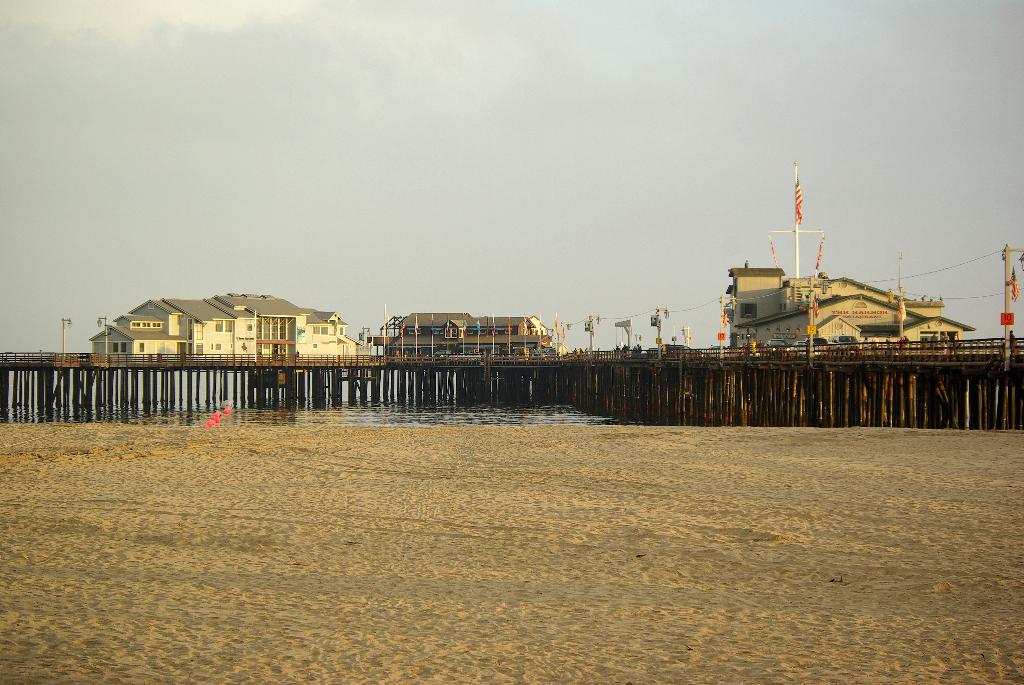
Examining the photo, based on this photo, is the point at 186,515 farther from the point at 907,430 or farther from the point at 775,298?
the point at 775,298

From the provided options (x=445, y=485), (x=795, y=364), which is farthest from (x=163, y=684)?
(x=795, y=364)

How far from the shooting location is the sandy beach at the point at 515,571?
898 cm

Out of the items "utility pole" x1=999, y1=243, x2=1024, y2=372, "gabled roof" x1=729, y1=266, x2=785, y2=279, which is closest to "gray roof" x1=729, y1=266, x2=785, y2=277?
"gabled roof" x1=729, y1=266, x2=785, y2=279

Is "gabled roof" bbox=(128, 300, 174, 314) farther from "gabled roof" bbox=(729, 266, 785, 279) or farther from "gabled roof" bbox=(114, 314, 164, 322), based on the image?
"gabled roof" bbox=(729, 266, 785, 279)

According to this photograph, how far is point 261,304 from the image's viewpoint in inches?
3775

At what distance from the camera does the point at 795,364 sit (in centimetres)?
4112

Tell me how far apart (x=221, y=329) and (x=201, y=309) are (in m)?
2.71

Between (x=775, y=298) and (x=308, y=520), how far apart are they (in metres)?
58.3

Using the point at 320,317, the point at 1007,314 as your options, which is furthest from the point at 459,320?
the point at 1007,314

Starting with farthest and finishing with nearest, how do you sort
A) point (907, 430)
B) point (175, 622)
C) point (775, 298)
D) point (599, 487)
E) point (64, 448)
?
point (775, 298)
point (907, 430)
point (64, 448)
point (599, 487)
point (175, 622)

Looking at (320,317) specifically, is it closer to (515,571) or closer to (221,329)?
(221,329)

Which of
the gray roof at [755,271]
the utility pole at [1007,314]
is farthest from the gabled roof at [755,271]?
the utility pole at [1007,314]

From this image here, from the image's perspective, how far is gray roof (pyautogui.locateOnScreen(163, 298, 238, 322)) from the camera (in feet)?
289

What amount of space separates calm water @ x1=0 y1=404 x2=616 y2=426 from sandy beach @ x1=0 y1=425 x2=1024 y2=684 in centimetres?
3345
